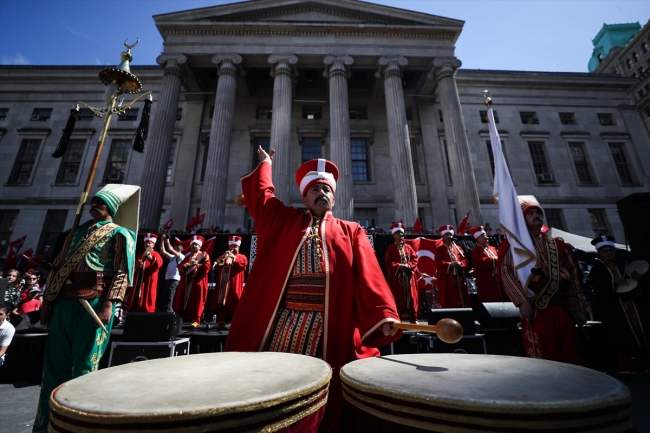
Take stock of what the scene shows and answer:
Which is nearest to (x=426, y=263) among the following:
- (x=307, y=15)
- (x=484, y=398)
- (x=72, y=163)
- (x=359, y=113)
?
(x=484, y=398)

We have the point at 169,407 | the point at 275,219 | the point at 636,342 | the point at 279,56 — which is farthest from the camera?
the point at 279,56

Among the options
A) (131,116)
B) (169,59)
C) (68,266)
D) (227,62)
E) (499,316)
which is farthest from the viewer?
(131,116)

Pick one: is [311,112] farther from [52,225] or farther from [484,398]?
[484,398]

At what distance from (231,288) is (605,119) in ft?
104

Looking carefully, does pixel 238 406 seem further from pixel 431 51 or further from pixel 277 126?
pixel 431 51

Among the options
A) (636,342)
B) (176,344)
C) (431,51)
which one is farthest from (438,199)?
(176,344)

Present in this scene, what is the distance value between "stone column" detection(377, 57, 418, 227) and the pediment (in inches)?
131

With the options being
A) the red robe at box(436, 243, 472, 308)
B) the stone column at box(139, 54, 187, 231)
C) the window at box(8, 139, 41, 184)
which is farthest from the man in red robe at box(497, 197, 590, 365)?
the window at box(8, 139, 41, 184)

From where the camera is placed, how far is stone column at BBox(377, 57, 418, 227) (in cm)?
1456

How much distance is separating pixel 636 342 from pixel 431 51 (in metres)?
18.5

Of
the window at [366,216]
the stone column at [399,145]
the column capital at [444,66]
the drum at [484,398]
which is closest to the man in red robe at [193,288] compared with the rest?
the drum at [484,398]

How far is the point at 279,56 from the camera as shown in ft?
58.2

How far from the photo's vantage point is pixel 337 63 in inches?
691

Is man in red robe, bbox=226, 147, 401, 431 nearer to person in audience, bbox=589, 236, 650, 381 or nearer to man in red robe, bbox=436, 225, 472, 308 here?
Result: person in audience, bbox=589, 236, 650, 381
